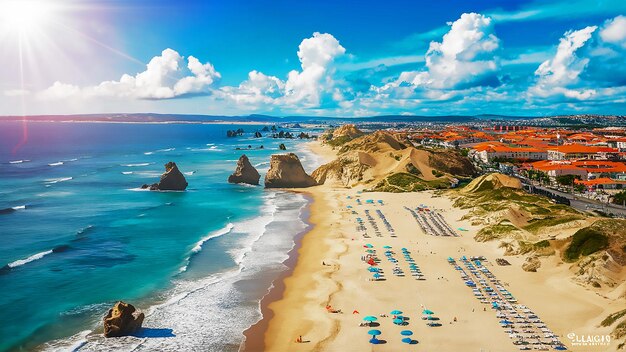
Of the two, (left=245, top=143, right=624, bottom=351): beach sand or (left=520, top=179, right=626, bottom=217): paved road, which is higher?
(left=245, top=143, right=624, bottom=351): beach sand

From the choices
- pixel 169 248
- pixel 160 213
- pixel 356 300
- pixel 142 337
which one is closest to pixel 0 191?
pixel 160 213

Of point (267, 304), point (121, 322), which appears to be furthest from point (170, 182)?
point (121, 322)

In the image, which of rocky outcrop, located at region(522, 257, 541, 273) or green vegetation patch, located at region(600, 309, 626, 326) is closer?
green vegetation patch, located at region(600, 309, 626, 326)

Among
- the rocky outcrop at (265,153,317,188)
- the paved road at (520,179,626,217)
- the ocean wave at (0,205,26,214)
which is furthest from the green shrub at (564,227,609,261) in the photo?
the ocean wave at (0,205,26,214)

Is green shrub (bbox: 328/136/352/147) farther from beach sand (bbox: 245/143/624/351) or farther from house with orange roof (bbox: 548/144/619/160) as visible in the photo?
beach sand (bbox: 245/143/624/351)

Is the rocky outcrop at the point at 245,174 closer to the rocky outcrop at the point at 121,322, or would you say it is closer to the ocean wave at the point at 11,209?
the ocean wave at the point at 11,209

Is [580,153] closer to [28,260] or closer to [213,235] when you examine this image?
[213,235]

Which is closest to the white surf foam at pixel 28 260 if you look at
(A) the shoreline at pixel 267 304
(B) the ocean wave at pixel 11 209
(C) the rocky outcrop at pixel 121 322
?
(C) the rocky outcrop at pixel 121 322
